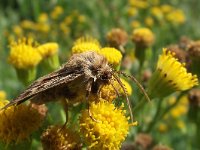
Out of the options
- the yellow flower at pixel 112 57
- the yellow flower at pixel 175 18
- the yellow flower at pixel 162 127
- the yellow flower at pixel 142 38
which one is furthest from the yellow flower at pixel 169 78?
the yellow flower at pixel 175 18

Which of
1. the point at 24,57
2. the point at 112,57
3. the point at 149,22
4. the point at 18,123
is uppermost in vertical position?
the point at 149,22

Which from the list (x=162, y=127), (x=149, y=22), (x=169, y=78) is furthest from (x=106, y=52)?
(x=149, y=22)

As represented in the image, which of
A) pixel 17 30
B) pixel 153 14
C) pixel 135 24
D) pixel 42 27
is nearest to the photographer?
pixel 42 27

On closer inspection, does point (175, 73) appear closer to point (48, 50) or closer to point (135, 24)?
point (48, 50)

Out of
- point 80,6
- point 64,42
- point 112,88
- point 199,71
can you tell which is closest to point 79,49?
point 112,88

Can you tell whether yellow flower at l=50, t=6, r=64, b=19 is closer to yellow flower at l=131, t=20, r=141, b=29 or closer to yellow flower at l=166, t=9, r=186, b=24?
yellow flower at l=131, t=20, r=141, b=29

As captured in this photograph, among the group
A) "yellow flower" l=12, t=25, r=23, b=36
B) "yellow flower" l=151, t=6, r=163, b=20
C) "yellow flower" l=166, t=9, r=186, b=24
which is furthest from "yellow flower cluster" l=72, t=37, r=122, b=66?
"yellow flower" l=166, t=9, r=186, b=24
